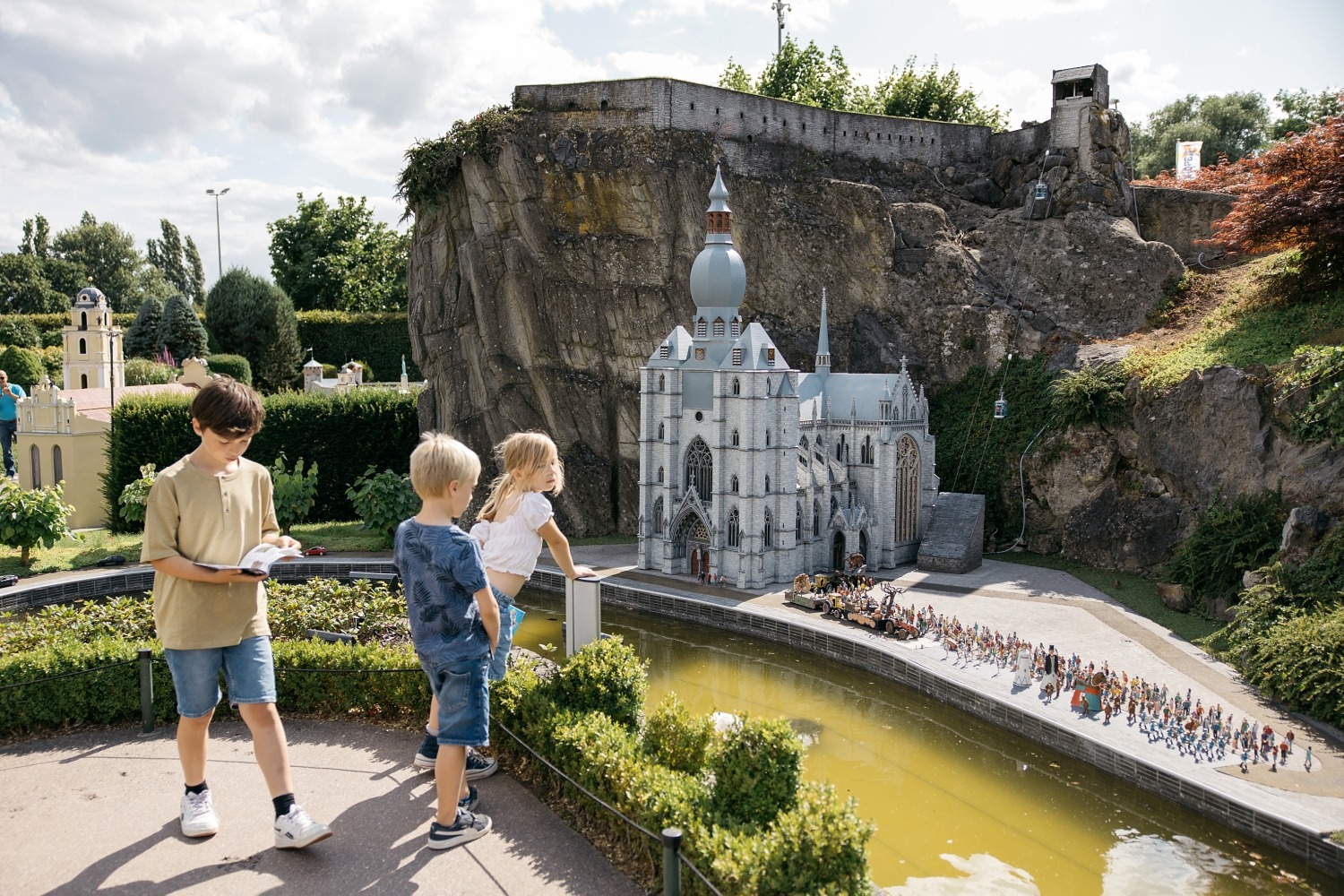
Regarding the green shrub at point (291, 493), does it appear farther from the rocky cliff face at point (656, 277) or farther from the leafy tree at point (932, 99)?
the leafy tree at point (932, 99)

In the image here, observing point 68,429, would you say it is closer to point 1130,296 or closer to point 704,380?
point 704,380

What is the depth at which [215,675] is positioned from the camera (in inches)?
294

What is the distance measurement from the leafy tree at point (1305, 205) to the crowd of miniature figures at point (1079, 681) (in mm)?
17928

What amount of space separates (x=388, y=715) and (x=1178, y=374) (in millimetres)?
29512

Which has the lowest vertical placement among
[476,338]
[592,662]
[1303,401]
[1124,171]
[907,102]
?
[592,662]

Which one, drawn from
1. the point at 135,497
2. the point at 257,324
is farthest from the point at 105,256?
the point at 135,497

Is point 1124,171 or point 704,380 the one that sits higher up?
point 1124,171

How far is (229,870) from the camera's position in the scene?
743cm

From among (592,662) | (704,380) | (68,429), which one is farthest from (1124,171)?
(68,429)

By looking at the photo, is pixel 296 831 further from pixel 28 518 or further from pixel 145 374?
pixel 145 374

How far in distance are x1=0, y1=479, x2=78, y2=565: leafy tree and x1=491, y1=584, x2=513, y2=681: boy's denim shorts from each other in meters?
25.1

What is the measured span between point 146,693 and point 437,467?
5.85 m

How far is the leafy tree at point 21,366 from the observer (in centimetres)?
4950

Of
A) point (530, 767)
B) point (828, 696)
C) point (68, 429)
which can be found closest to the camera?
point (530, 767)
